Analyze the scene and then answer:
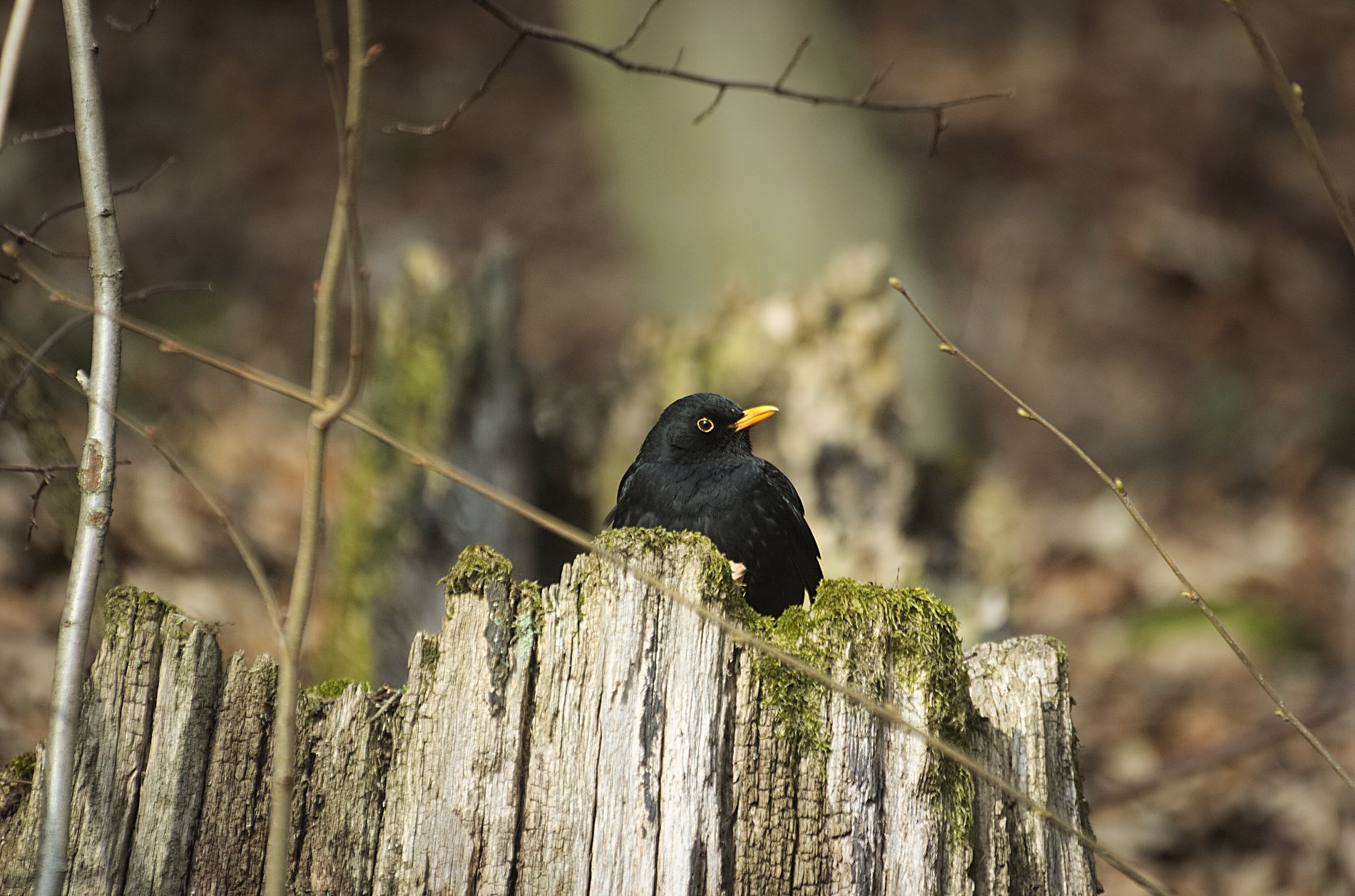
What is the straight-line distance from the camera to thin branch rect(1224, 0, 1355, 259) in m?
1.69

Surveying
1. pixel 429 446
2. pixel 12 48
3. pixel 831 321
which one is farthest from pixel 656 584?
pixel 831 321

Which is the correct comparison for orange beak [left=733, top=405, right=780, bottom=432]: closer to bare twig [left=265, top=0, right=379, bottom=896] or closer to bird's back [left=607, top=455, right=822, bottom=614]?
bird's back [left=607, top=455, right=822, bottom=614]

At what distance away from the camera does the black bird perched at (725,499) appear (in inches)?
152

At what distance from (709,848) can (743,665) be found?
1.10ft

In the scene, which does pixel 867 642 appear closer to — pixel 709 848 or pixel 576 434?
pixel 709 848

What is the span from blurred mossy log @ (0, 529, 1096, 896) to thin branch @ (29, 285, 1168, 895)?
3 centimetres

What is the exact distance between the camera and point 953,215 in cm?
1150

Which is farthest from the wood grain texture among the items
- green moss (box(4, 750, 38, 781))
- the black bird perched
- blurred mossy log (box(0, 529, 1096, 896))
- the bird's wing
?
green moss (box(4, 750, 38, 781))

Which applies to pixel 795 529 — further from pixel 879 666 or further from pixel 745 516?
pixel 879 666

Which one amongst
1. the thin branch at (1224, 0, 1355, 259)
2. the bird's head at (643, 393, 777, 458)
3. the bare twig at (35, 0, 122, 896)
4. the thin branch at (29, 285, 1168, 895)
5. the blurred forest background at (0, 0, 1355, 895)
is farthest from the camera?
the blurred forest background at (0, 0, 1355, 895)

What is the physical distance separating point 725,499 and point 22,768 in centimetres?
217

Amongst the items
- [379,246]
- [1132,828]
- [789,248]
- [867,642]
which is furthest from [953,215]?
[867,642]

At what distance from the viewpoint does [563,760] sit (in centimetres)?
223

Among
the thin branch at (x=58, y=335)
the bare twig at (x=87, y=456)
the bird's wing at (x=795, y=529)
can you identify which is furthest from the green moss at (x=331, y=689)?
the bird's wing at (x=795, y=529)
